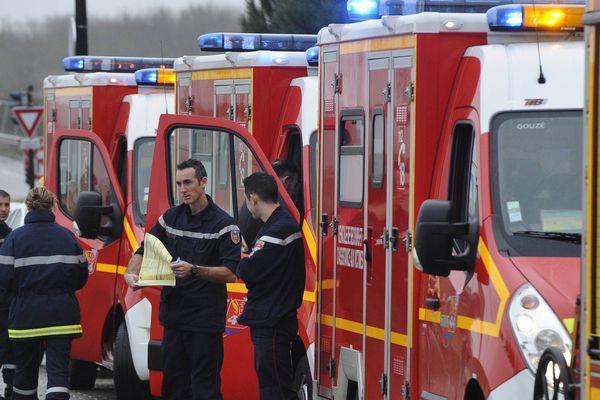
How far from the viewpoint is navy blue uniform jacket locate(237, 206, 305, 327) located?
940cm

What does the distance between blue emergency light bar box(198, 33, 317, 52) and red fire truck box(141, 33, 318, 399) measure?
0.02 m

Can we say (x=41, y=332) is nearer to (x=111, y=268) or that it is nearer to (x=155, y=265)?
(x=155, y=265)

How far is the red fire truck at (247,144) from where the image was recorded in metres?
10.3

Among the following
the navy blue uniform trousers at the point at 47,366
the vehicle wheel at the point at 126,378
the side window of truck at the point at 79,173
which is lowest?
the vehicle wheel at the point at 126,378

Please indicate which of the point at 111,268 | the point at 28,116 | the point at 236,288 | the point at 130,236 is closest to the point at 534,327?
the point at 236,288

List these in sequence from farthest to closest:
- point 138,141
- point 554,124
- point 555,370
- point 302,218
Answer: point 138,141 → point 302,218 → point 554,124 → point 555,370

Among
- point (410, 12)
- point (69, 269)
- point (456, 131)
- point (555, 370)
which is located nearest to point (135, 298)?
point (69, 269)

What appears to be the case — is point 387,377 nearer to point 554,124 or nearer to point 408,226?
point 408,226

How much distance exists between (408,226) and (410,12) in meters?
1.68

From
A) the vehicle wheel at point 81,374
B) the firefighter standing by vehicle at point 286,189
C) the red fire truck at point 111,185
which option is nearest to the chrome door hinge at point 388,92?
the firefighter standing by vehicle at point 286,189

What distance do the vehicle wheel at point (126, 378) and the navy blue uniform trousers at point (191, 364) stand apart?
2.61 m

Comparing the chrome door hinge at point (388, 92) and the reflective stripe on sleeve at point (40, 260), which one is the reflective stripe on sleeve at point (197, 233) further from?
the chrome door hinge at point (388, 92)

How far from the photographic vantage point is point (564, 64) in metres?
7.95

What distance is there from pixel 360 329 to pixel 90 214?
4.22 meters
